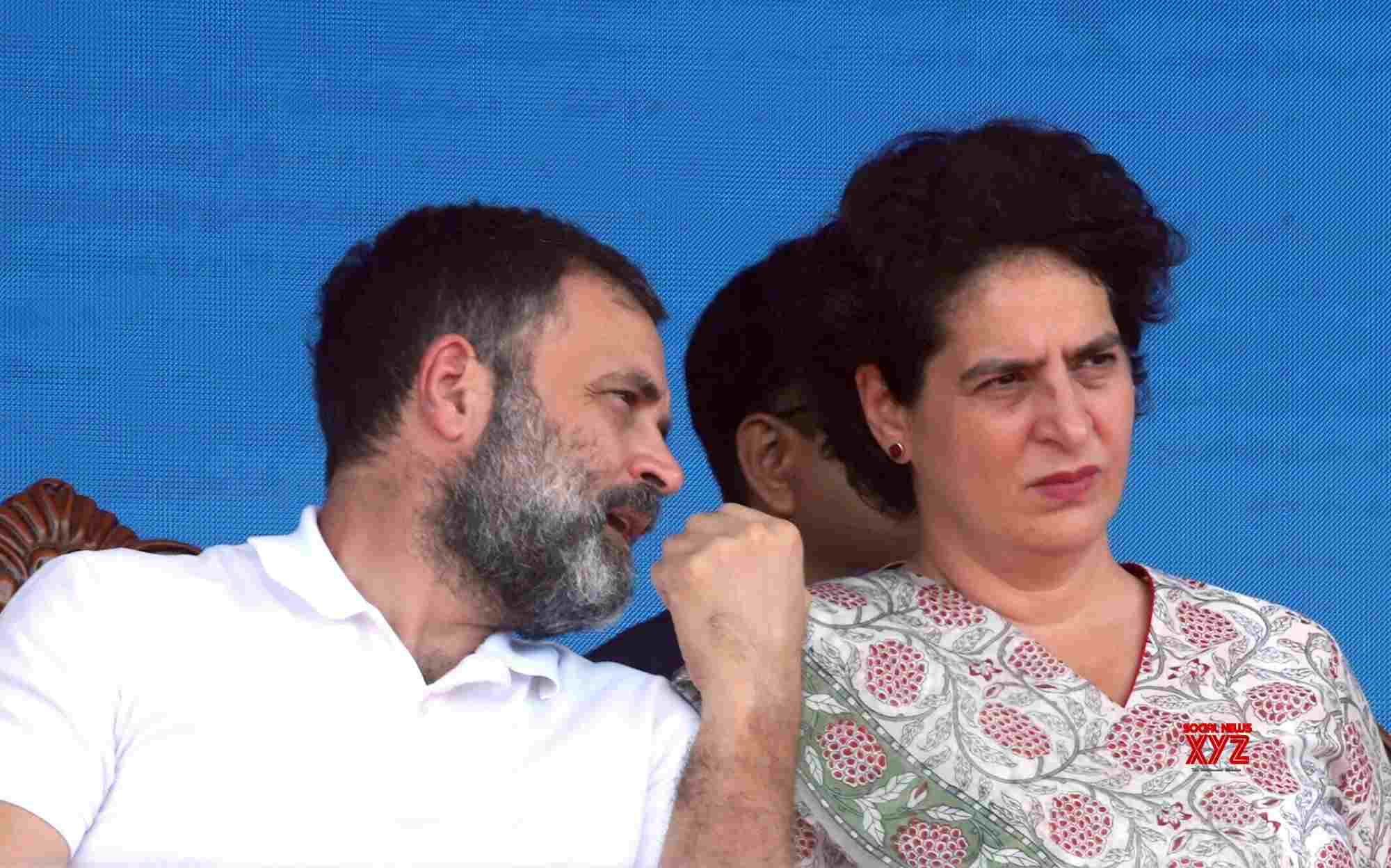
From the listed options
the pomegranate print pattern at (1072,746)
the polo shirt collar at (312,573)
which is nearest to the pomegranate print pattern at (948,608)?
the pomegranate print pattern at (1072,746)

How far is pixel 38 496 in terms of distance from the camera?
1.62 meters

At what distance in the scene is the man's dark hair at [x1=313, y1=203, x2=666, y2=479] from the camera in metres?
1.63

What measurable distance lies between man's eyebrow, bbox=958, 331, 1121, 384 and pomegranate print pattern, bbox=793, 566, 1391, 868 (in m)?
0.20

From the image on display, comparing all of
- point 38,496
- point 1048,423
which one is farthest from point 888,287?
point 38,496

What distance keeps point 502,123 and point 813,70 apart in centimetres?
43

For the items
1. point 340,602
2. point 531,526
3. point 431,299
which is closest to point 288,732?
point 340,602

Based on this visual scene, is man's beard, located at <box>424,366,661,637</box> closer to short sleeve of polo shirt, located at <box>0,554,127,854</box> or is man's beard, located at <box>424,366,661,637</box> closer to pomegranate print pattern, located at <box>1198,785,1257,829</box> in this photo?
short sleeve of polo shirt, located at <box>0,554,127,854</box>

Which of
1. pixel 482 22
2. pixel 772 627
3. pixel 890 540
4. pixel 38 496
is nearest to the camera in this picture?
pixel 772 627

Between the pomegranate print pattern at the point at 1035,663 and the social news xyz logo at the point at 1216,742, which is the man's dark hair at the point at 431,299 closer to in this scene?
the pomegranate print pattern at the point at 1035,663

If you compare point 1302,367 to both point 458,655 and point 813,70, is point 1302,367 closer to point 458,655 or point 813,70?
point 813,70

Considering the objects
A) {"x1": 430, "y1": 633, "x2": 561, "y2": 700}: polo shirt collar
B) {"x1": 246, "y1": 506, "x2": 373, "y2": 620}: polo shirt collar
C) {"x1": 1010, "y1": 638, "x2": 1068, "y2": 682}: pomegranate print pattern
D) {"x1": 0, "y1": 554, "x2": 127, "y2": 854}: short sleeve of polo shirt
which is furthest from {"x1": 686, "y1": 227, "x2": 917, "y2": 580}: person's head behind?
{"x1": 0, "y1": 554, "x2": 127, "y2": 854}: short sleeve of polo shirt

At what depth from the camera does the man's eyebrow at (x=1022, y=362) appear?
159 centimetres

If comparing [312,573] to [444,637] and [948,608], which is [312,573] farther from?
[948,608]

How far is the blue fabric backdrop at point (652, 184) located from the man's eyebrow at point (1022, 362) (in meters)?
0.68
